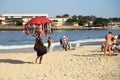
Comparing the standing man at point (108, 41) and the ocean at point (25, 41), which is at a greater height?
the standing man at point (108, 41)

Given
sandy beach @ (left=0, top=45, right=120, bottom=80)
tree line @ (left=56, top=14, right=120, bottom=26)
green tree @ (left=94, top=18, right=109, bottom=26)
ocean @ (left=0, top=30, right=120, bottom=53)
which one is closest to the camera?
sandy beach @ (left=0, top=45, right=120, bottom=80)

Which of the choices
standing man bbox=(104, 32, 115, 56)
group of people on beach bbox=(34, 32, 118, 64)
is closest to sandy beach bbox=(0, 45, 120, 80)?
group of people on beach bbox=(34, 32, 118, 64)


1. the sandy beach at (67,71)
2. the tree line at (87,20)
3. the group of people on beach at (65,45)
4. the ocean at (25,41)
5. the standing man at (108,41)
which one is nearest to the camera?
the sandy beach at (67,71)

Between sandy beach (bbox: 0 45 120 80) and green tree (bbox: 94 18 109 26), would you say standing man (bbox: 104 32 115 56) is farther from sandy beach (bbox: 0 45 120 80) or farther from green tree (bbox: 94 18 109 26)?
green tree (bbox: 94 18 109 26)

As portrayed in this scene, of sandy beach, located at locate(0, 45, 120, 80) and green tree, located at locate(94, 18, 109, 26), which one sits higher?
sandy beach, located at locate(0, 45, 120, 80)

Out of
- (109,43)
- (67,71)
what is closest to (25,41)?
(109,43)

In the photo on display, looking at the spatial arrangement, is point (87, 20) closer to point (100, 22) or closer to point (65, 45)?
point (100, 22)

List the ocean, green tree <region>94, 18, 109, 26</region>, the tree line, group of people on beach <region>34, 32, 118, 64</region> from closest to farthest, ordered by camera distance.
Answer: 1. group of people on beach <region>34, 32, 118, 64</region>
2. the ocean
3. the tree line
4. green tree <region>94, 18, 109, 26</region>

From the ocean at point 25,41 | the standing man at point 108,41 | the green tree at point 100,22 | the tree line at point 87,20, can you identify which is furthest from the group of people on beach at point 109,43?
the green tree at point 100,22

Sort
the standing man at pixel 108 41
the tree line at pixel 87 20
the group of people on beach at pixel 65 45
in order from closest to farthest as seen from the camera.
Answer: the group of people on beach at pixel 65 45, the standing man at pixel 108 41, the tree line at pixel 87 20

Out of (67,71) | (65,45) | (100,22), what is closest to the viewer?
(67,71)

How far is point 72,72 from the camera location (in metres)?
11.0

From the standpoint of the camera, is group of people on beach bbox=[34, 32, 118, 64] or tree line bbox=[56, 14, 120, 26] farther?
tree line bbox=[56, 14, 120, 26]

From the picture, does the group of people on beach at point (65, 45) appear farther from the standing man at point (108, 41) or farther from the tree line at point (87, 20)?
the tree line at point (87, 20)
